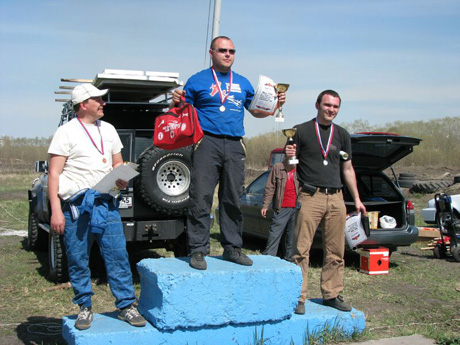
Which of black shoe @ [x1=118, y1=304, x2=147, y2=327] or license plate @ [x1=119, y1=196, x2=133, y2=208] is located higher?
license plate @ [x1=119, y1=196, x2=133, y2=208]

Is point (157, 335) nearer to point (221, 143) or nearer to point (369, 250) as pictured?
point (221, 143)

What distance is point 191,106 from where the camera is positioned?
460 centimetres

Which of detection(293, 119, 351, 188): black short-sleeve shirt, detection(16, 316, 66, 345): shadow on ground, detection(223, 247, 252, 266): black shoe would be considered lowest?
detection(16, 316, 66, 345): shadow on ground

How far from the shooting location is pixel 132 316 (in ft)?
14.5

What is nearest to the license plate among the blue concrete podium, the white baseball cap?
the blue concrete podium

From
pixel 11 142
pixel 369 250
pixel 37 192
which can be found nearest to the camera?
pixel 369 250

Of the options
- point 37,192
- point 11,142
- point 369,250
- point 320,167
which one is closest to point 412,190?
point 369,250

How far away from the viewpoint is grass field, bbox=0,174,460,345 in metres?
5.39

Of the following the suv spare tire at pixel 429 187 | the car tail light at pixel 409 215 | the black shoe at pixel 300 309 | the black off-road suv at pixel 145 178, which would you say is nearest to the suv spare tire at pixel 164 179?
the black off-road suv at pixel 145 178

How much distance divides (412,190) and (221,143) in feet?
60.5

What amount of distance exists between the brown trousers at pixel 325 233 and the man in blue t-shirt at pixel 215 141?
585 mm

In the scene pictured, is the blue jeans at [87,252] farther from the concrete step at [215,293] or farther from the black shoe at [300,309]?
the black shoe at [300,309]

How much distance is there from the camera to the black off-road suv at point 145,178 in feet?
22.7

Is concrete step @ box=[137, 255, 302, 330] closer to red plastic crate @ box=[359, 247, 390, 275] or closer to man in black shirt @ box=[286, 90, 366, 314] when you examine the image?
man in black shirt @ box=[286, 90, 366, 314]
